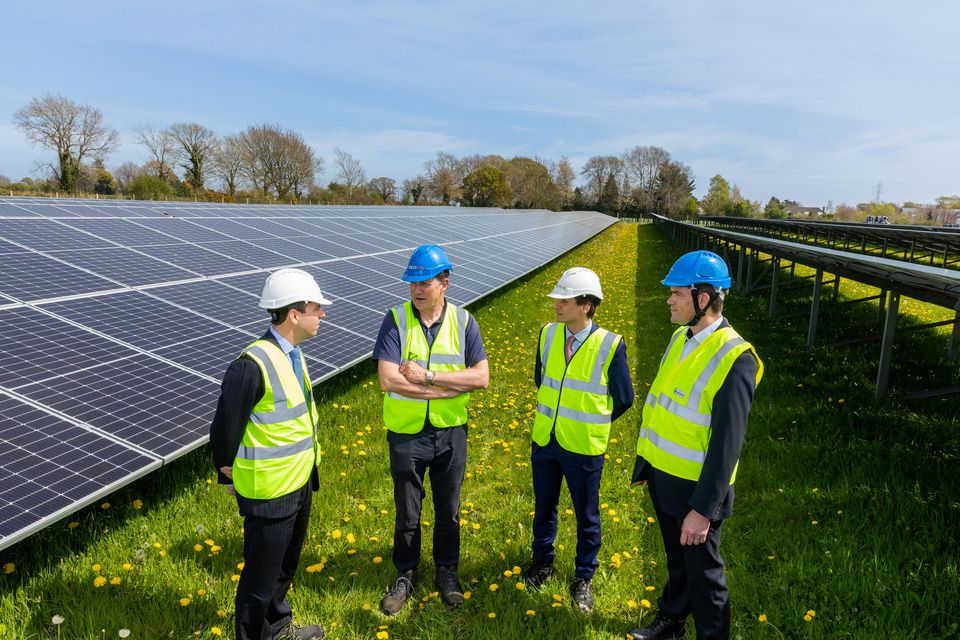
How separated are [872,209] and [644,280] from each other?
4422 inches

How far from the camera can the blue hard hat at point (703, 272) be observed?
3.32 m

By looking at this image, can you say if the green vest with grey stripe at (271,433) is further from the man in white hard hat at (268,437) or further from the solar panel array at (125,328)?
the solar panel array at (125,328)

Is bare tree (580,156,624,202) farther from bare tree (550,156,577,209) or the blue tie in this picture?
the blue tie

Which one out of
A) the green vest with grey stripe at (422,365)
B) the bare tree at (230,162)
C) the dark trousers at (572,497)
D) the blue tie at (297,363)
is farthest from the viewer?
the bare tree at (230,162)

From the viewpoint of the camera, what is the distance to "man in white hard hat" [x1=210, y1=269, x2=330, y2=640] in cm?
295

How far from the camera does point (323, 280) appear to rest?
9492mm

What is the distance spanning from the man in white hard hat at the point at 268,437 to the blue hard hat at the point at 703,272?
2.23 meters

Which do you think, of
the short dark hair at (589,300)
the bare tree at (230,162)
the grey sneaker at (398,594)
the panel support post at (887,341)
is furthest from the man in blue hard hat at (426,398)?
the bare tree at (230,162)

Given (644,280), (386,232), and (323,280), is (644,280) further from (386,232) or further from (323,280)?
(323,280)

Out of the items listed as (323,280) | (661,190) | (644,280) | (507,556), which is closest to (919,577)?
(507,556)

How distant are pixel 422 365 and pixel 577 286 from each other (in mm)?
1265

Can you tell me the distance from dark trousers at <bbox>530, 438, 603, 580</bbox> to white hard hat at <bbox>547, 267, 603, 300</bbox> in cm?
113

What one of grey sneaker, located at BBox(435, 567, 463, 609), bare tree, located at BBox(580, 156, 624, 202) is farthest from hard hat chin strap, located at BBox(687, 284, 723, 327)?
bare tree, located at BBox(580, 156, 624, 202)

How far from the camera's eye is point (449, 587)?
4.04 meters
